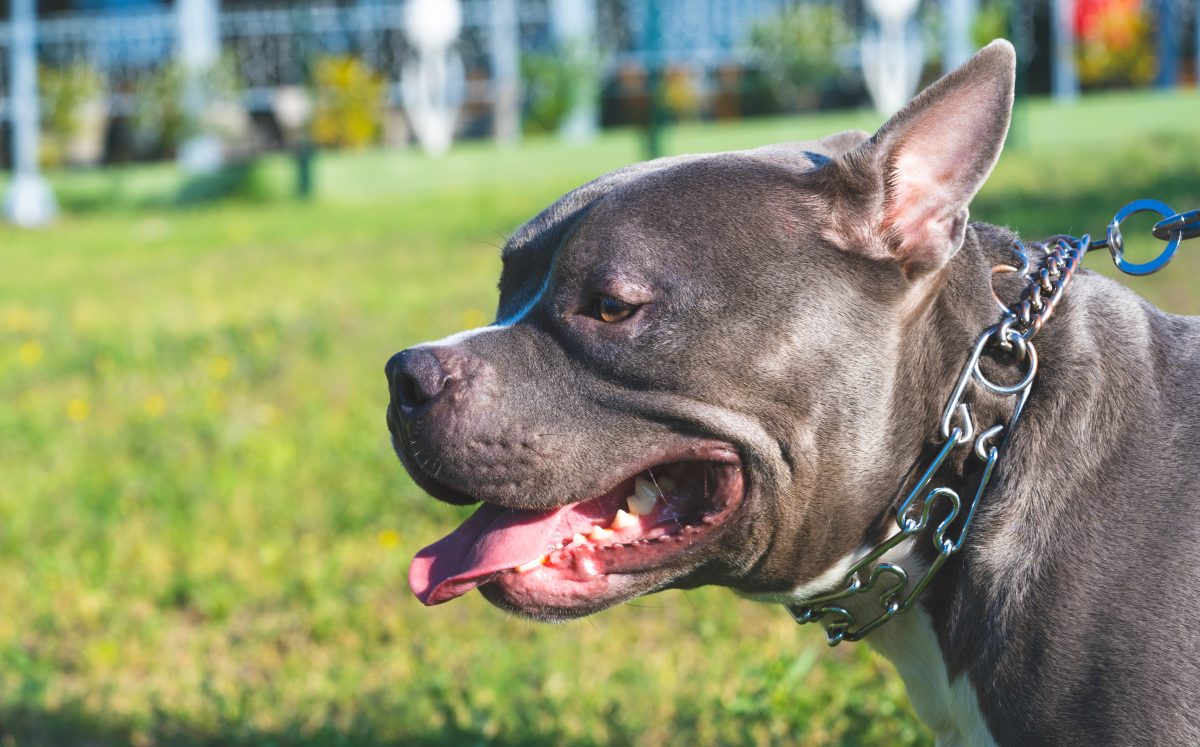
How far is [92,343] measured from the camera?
834 cm

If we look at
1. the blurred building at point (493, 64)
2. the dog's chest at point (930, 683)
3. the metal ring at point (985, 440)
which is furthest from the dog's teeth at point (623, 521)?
the blurred building at point (493, 64)

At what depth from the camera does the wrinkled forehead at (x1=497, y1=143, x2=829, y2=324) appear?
2793 mm

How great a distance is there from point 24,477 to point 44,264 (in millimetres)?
6287

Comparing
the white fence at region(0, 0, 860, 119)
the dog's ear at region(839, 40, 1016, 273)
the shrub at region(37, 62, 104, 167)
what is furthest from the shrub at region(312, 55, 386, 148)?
the dog's ear at region(839, 40, 1016, 273)

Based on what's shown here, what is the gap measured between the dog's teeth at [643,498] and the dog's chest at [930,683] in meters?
0.58

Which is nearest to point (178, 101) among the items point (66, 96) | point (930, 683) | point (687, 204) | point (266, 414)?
point (66, 96)

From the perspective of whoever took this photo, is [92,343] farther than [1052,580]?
Yes

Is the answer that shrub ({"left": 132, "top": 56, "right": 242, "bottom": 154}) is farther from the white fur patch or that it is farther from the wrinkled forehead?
the white fur patch

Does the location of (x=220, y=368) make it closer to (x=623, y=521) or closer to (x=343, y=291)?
(x=343, y=291)

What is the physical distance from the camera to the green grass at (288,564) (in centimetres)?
410

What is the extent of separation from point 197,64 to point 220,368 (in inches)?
404

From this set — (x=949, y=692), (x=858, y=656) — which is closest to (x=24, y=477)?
(x=858, y=656)

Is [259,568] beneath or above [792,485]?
beneath

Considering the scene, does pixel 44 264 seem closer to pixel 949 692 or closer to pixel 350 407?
pixel 350 407
